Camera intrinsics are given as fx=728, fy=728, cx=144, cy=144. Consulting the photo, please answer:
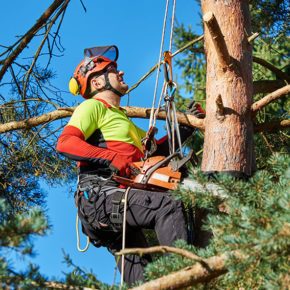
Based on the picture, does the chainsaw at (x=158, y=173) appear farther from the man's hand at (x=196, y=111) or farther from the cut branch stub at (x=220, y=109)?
the man's hand at (x=196, y=111)

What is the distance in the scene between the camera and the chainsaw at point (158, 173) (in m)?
3.82

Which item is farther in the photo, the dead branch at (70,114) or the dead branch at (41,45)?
the dead branch at (41,45)

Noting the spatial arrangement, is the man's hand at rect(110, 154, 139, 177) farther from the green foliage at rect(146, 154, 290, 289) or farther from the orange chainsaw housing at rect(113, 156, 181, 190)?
the green foliage at rect(146, 154, 290, 289)

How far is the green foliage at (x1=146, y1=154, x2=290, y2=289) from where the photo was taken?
235 centimetres

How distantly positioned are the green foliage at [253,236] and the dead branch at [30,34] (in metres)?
3.27

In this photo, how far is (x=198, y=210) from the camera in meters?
3.91

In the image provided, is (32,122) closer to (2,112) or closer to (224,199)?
(2,112)

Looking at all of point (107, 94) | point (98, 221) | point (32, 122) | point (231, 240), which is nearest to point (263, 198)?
point (231, 240)

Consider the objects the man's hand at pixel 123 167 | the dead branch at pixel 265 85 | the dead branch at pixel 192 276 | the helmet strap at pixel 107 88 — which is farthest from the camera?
the dead branch at pixel 265 85

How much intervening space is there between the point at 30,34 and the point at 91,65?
1184mm

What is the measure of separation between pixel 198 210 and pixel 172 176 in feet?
0.83

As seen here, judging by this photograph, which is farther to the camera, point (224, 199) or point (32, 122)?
point (32, 122)

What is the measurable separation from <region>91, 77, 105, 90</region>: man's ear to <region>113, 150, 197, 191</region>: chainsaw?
0.87 metres

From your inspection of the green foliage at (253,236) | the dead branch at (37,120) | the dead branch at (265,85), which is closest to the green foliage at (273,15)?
the dead branch at (265,85)
